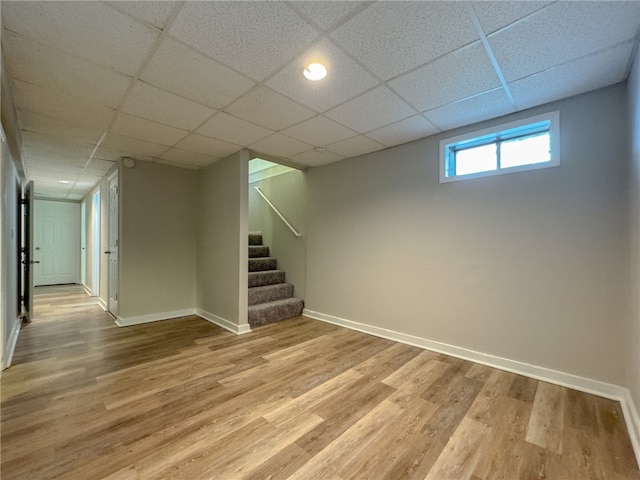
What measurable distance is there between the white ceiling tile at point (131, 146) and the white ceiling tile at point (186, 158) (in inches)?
4.3

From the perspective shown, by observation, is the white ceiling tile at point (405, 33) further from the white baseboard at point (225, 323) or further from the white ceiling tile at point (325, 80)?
the white baseboard at point (225, 323)

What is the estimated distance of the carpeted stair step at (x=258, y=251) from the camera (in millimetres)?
4891

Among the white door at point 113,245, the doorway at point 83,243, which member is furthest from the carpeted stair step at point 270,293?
the doorway at point 83,243

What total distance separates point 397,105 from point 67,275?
31.3ft

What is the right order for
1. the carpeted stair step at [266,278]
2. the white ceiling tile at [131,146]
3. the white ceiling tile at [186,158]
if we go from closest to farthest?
the white ceiling tile at [131,146] < the white ceiling tile at [186,158] < the carpeted stair step at [266,278]

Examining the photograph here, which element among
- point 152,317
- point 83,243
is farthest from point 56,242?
point 152,317

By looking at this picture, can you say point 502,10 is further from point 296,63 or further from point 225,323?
point 225,323

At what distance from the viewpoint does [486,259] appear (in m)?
2.64

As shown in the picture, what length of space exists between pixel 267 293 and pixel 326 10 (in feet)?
11.9

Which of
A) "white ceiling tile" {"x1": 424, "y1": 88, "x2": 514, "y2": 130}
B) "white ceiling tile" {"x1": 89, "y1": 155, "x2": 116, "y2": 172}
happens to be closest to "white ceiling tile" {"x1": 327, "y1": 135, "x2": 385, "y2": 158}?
"white ceiling tile" {"x1": 424, "y1": 88, "x2": 514, "y2": 130}

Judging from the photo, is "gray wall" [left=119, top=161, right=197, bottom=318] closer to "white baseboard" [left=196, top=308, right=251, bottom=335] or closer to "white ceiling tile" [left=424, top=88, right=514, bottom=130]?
"white baseboard" [left=196, top=308, right=251, bottom=335]

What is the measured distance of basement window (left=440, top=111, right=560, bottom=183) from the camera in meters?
2.34

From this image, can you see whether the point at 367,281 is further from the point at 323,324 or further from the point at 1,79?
the point at 1,79

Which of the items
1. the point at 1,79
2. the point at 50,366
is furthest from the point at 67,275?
the point at 1,79
